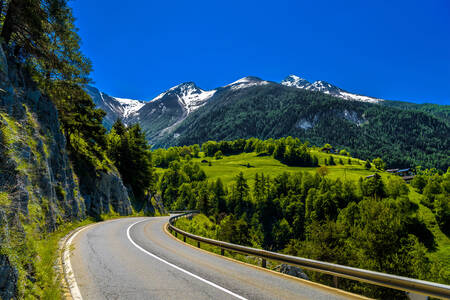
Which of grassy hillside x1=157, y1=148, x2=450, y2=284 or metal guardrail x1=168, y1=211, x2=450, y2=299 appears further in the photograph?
grassy hillside x1=157, y1=148, x2=450, y2=284

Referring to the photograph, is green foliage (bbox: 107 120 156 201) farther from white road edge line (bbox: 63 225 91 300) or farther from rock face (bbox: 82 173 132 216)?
white road edge line (bbox: 63 225 91 300)

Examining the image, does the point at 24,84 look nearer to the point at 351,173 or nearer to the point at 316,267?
the point at 316,267

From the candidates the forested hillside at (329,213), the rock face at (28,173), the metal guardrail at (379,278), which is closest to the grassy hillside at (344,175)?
the forested hillside at (329,213)

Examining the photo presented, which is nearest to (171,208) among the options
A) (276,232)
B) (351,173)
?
(276,232)

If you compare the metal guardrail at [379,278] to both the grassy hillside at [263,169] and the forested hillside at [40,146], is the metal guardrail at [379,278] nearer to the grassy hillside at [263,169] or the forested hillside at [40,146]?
the forested hillside at [40,146]

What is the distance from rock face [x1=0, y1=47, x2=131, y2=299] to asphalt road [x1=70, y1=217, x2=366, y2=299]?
199cm

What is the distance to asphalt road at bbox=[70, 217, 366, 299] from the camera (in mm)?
6465

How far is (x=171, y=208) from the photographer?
126 metres

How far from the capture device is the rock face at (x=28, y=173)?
5.99 meters

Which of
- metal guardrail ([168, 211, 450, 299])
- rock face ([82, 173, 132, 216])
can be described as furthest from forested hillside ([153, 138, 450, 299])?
metal guardrail ([168, 211, 450, 299])

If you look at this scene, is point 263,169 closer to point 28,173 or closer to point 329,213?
point 329,213

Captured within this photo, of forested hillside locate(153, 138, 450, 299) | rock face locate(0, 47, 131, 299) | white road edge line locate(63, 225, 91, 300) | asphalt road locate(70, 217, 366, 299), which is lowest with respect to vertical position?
forested hillside locate(153, 138, 450, 299)

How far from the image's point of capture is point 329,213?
98750 mm

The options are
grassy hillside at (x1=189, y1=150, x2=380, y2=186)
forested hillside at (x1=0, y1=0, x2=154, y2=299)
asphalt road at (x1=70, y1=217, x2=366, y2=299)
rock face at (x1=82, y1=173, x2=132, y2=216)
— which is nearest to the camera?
forested hillside at (x1=0, y1=0, x2=154, y2=299)
